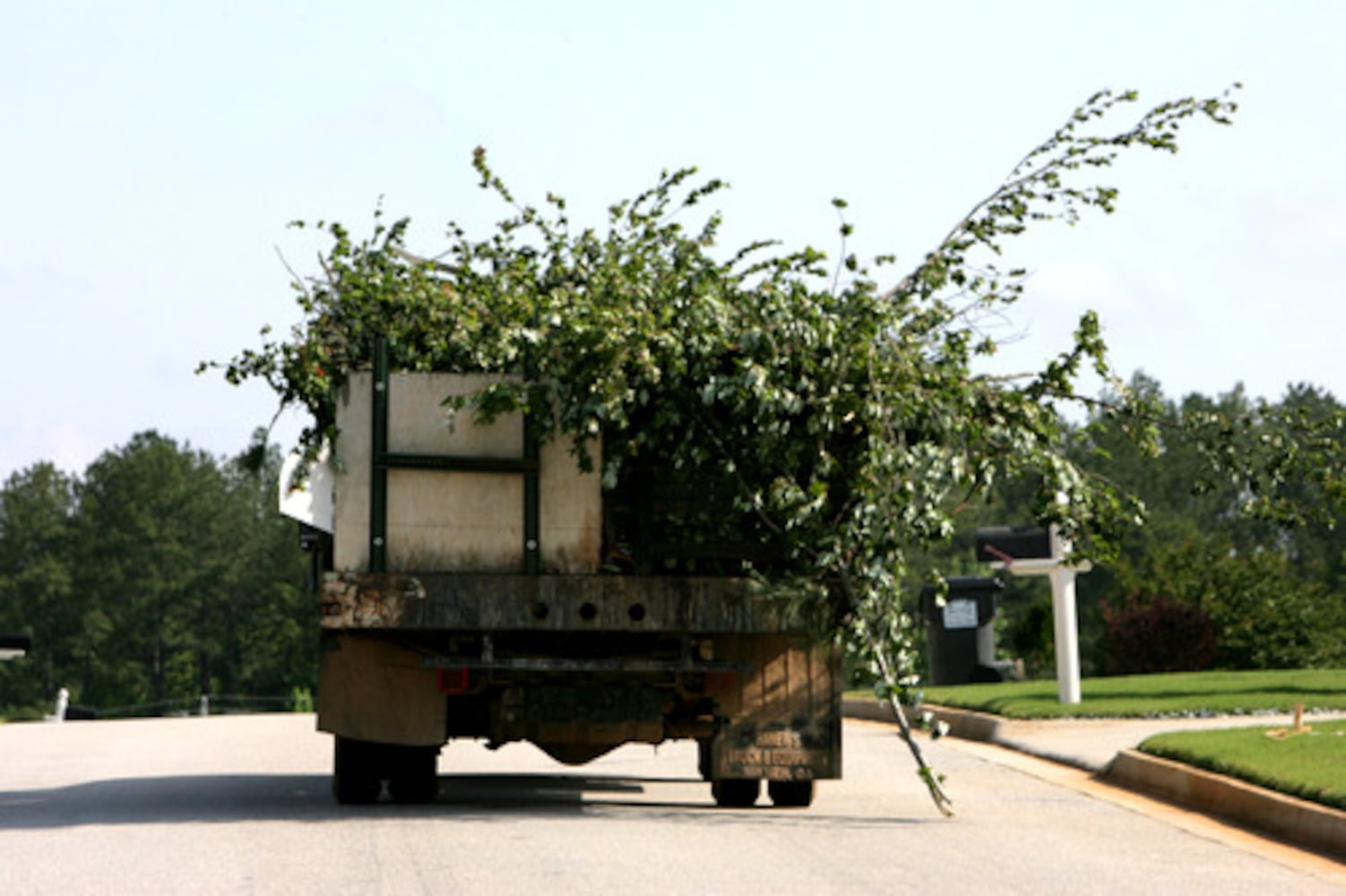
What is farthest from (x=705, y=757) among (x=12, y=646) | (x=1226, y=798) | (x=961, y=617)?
(x=961, y=617)

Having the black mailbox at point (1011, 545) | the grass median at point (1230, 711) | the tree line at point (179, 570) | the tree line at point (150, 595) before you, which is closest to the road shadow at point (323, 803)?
the grass median at point (1230, 711)

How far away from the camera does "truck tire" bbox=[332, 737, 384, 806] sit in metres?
12.7

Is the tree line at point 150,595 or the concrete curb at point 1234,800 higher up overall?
the tree line at point 150,595

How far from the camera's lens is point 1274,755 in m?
13.8

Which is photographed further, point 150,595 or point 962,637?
point 150,595

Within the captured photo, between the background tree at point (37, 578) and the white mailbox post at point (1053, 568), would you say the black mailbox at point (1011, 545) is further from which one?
the background tree at point (37, 578)

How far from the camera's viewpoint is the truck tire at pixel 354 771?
1270 cm

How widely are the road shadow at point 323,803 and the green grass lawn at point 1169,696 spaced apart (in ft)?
18.7

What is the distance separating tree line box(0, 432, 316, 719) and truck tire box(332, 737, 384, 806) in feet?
279

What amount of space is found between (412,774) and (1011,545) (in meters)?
15.7

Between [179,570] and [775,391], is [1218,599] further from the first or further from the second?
[179,570]

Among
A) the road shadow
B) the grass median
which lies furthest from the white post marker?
the road shadow

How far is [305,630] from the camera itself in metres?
102

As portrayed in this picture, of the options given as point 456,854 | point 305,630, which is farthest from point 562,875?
point 305,630
